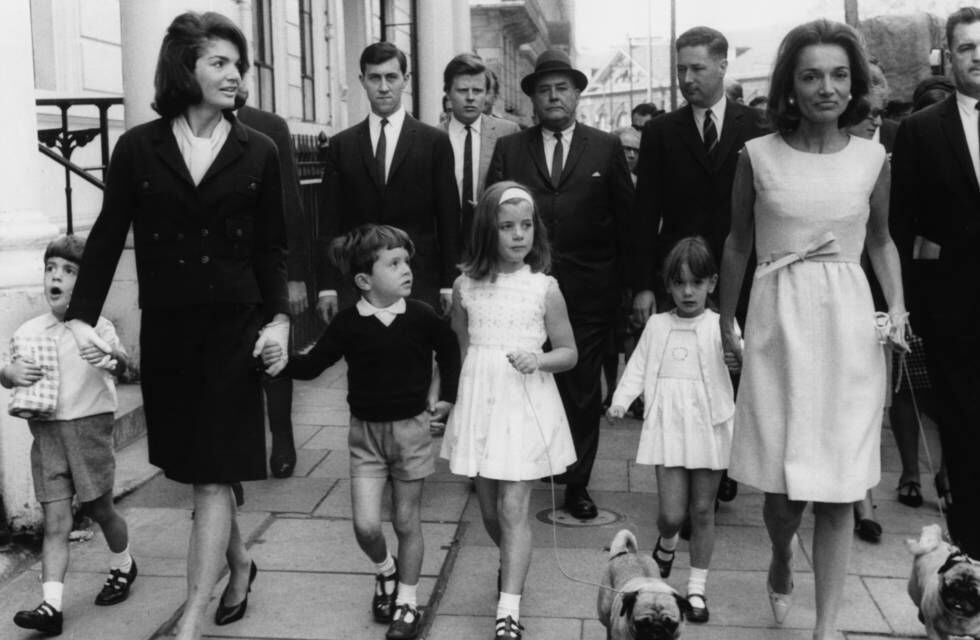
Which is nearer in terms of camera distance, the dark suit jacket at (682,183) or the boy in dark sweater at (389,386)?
the boy in dark sweater at (389,386)

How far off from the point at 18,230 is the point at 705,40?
330 cm

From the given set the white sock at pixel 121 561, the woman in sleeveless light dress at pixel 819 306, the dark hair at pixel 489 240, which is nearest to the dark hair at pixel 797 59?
the woman in sleeveless light dress at pixel 819 306

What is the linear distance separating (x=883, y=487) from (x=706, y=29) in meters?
2.61

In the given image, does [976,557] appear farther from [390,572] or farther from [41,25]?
[41,25]

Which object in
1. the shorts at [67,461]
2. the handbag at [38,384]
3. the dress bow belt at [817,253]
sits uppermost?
the dress bow belt at [817,253]

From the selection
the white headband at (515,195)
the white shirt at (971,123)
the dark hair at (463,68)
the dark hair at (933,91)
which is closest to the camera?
the white shirt at (971,123)

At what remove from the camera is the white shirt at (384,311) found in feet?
15.1

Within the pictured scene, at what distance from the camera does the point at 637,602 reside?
3.64 meters

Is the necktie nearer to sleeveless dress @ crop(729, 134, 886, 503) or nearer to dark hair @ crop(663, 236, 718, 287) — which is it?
dark hair @ crop(663, 236, 718, 287)

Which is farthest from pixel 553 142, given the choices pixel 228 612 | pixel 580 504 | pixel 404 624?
pixel 228 612

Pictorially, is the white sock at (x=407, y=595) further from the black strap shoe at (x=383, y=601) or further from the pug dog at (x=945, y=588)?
the pug dog at (x=945, y=588)

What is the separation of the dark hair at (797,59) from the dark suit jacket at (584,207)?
1.88 meters

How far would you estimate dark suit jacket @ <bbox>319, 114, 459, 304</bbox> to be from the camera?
20.5ft

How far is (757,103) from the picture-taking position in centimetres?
1130
